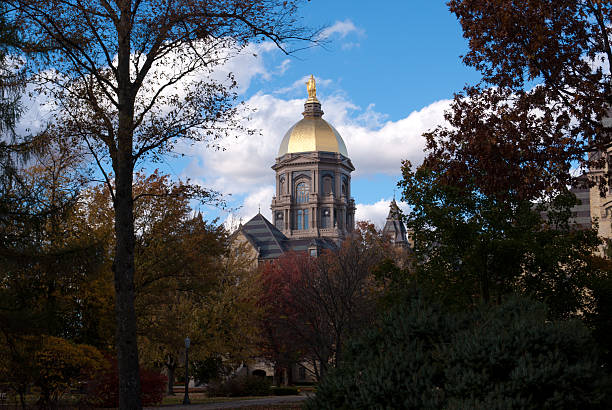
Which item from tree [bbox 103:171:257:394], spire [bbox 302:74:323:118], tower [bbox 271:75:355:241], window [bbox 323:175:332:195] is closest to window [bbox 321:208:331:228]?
Answer: tower [bbox 271:75:355:241]

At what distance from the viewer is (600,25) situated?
13.5 m

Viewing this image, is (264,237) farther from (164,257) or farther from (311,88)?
(164,257)

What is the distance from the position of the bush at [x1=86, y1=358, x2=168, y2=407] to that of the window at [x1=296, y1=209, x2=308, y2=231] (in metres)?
91.3

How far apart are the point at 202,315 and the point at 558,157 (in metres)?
25.3

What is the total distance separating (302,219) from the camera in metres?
122

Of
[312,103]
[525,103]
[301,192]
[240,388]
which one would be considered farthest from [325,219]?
[525,103]

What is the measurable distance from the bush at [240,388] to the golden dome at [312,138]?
277 ft

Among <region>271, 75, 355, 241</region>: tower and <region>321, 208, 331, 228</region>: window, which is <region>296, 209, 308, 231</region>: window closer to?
<region>271, 75, 355, 241</region>: tower

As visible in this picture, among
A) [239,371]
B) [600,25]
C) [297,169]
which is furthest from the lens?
[297,169]

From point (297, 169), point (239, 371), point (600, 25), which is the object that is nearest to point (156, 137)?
Result: point (600, 25)

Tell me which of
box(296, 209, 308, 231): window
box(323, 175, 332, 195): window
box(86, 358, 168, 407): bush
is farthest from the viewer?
box(323, 175, 332, 195): window

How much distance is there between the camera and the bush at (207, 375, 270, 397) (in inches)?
1591

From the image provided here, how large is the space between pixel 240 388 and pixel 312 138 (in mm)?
87316

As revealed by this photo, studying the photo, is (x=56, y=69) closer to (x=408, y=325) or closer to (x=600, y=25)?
(x=408, y=325)
